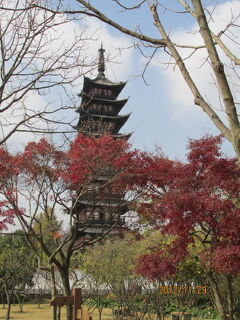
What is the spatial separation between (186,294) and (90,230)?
12.6 meters

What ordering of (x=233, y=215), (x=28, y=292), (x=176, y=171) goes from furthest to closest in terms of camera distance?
(x=28, y=292) → (x=176, y=171) → (x=233, y=215)

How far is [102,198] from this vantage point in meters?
9.45

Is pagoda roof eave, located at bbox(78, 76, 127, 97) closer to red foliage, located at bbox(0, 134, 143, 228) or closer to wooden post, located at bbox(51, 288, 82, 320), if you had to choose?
red foliage, located at bbox(0, 134, 143, 228)

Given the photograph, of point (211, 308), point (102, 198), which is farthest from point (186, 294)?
point (102, 198)

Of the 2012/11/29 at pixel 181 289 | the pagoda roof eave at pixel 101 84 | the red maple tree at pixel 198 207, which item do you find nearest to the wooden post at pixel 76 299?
the red maple tree at pixel 198 207

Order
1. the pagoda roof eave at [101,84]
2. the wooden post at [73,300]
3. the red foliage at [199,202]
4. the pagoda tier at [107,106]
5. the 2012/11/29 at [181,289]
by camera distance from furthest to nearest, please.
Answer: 1. the pagoda tier at [107,106]
2. the pagoda roof eave at [101,84]
3. the 2012/11/29 at [181,289]
4. the red foliage at [199,202]
5. the wooden post at [73,300]

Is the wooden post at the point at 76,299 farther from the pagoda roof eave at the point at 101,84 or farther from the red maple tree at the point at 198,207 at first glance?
the pagoda roof eave at the point at 101,84

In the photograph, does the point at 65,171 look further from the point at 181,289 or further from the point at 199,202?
the point at 181,289

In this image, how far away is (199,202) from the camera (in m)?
7.43

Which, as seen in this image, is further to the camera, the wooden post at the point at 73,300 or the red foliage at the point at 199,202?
the red foliage at the point at 199,202

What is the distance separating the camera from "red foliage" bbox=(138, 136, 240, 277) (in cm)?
727

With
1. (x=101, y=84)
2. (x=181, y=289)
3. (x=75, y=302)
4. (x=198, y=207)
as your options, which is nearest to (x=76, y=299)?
(x=75, y=302)

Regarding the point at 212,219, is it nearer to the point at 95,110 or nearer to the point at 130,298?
the point at 130,298

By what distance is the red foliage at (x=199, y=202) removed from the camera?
23.9 feet
